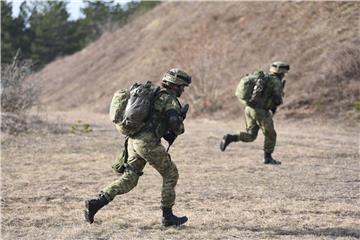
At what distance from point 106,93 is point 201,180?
22170mm

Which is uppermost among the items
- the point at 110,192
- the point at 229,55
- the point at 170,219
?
the point at 229,55

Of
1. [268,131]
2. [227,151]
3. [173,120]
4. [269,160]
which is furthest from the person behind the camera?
[227,151]

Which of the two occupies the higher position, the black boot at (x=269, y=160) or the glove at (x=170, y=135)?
the glove at (x=170, y=135)

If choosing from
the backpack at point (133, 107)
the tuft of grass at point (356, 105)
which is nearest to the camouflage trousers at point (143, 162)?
the backpack at point (133, 107)

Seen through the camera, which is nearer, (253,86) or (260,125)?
(253,86)

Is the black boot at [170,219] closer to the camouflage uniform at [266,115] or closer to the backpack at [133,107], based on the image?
the backpack at [133,107]

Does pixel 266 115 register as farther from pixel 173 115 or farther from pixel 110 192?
pixel 110 192

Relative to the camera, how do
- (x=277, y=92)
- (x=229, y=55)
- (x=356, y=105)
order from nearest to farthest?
(x=277, y=92), (x=356, y=105), (x=229, y=55)

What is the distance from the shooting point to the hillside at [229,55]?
1862cm

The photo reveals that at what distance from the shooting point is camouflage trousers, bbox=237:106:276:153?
30.8 feet

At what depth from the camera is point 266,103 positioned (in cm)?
931

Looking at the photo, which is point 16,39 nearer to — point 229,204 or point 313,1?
point 313,1

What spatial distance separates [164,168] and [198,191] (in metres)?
2.26

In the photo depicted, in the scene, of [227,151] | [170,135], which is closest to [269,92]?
[227,151]
